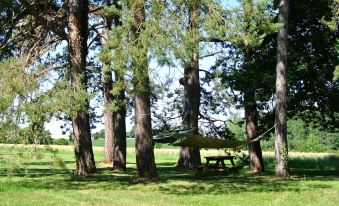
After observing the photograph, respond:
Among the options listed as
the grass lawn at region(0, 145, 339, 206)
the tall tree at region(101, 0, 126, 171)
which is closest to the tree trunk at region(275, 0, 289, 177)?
the grass lawn at region(0, 145, 339, 206)

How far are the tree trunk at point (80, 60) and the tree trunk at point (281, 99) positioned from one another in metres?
5.47

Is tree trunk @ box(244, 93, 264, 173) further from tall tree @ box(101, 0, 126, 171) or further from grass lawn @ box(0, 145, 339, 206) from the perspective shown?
grass lawn @ box(0, 145, 339, 206)

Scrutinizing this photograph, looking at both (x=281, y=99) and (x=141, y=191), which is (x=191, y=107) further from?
(x=141, y=191)

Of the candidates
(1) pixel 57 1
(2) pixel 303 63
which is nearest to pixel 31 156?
(1) pixel 57 1

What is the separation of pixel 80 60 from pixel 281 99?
5793 millimetres

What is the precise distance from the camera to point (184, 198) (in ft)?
30.3

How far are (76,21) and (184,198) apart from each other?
7.73m

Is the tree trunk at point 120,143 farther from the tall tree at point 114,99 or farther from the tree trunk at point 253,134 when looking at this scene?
the tree trunk at point 253,134

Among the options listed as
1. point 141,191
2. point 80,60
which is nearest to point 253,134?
point 80,60

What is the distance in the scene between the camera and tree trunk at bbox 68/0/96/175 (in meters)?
14.8

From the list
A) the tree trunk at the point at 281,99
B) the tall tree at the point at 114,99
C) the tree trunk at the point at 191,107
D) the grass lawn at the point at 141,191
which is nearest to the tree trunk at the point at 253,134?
the tree trunk at the point at 281,99

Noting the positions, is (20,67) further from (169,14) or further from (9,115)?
(169,14)

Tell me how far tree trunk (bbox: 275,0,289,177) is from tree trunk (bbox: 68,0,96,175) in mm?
5466

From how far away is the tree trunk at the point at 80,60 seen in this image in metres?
14.8
